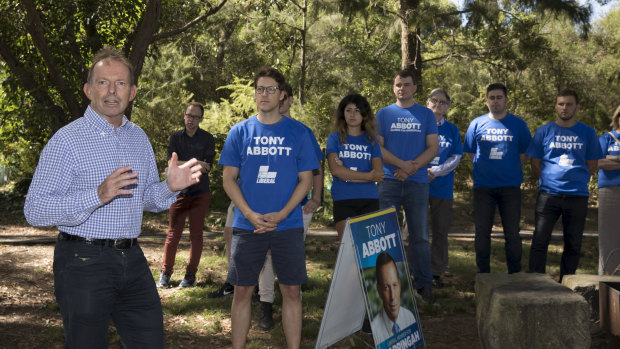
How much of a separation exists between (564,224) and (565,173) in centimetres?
60

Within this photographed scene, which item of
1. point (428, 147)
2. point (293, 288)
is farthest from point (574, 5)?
point (293, 288)

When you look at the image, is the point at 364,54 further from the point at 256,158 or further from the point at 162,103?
the point at 256,158

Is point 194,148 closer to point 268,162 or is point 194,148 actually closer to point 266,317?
point 266,317

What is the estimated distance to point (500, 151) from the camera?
717 centimetres

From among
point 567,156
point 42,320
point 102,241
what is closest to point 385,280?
point 102,241

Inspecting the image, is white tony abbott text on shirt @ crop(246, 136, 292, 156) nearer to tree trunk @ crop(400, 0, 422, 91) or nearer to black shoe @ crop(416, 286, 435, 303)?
black shoe @ crop(416, 286, 435, 303)

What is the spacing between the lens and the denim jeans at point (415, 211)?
6680 mm

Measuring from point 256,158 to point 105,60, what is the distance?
1.69 m

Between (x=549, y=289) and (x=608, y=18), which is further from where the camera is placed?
(x=608, y=18)

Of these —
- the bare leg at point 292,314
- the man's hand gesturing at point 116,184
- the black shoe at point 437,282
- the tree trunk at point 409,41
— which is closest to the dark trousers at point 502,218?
the black shoe at point 437,282

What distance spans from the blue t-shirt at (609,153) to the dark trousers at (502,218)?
3.24 ft

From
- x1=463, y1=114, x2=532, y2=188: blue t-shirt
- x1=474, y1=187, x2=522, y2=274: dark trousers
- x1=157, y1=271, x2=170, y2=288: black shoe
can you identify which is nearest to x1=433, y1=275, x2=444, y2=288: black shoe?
x1=474, y1=187, x2=522, y2=274: dark trousers

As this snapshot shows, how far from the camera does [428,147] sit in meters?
6.70

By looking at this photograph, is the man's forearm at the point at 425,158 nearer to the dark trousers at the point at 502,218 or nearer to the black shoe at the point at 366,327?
the dark trousers at the point at 502,218
